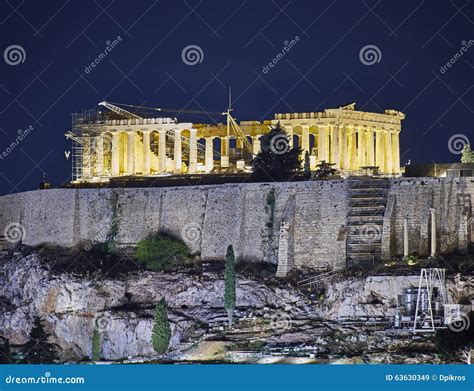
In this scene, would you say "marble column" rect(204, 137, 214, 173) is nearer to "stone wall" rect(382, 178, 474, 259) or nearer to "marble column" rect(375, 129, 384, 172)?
"marble column" rect(375, 129, 384, 172)

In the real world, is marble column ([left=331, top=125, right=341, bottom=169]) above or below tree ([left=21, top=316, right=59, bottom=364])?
above

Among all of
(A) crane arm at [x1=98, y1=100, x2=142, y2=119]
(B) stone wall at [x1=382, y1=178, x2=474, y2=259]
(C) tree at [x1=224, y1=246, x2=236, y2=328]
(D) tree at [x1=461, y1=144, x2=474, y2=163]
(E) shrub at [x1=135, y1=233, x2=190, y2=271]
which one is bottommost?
(C) tree at [x1=224, y1=246, x2=236, y2=328]

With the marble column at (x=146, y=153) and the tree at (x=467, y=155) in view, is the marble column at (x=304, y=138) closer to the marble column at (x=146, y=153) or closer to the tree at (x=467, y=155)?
the tree at (x=467, y=155)

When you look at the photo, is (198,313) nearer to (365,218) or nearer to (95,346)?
(95,346)

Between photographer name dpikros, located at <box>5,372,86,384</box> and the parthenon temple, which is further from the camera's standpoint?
the parthenon temple

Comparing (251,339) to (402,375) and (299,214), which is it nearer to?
(299,214)

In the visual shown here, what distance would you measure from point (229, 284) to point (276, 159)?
13.7m

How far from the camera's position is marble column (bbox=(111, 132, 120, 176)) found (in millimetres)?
94500

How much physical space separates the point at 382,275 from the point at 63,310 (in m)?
15.2

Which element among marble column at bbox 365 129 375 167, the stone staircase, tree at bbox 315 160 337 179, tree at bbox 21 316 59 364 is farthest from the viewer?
marble column at bbox 365 129 375 167

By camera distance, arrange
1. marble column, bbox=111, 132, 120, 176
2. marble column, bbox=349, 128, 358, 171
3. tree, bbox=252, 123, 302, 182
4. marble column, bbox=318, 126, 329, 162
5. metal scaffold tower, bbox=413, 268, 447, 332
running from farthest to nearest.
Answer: marble column, bbox=111, 132, 120, 176 < marble column, bbox=349, 128, 358, 171 < marble column, bbox=318, 126, 329, 162 < tree, bbox=252, 123, 302, 182 < metal scaffold tower, bbox=413, 268, 447, 332

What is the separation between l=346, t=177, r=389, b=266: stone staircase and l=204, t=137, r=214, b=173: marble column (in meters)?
15.5

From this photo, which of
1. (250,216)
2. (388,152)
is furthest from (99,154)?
(250,216)

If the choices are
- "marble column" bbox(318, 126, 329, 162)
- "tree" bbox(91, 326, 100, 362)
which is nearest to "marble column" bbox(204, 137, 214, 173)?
"marble column" bbox(318, 126, 329, 162)
